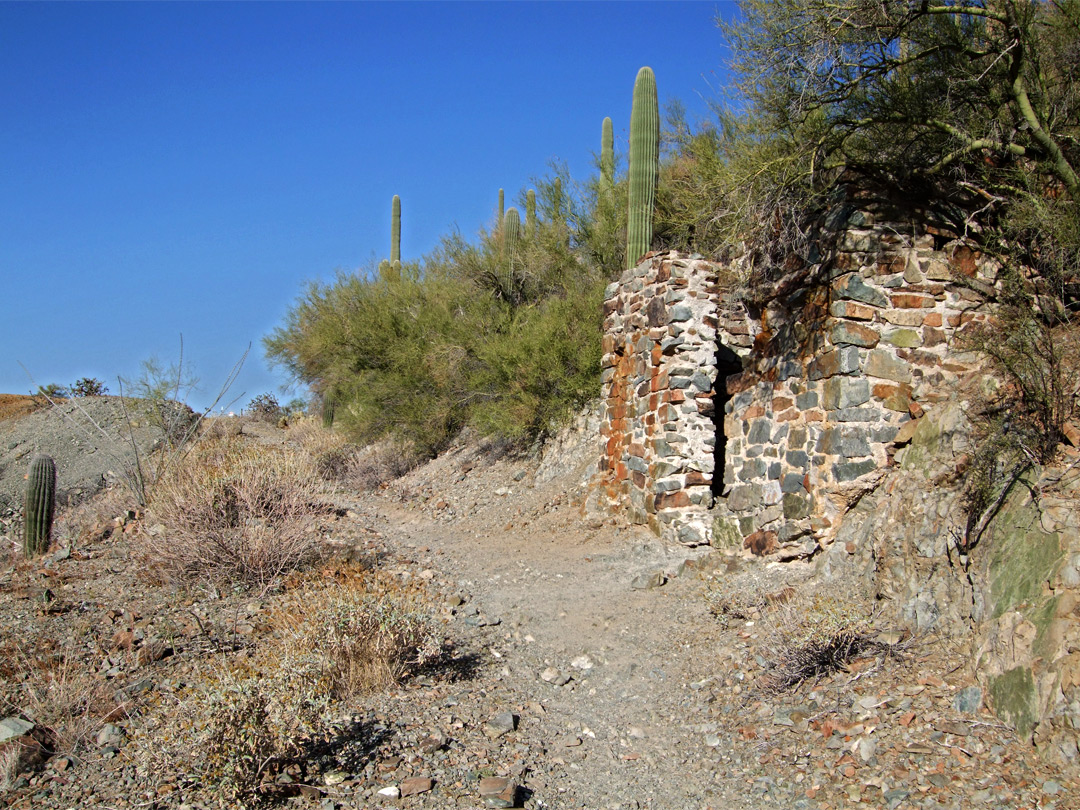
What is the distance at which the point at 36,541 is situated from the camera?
29.5 ft

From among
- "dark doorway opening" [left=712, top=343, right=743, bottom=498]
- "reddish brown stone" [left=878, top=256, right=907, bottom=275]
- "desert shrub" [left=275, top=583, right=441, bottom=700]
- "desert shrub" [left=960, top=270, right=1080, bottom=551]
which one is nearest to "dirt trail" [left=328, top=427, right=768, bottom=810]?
"desert shrub" [left=275, top=583, right=441, bottom=700]

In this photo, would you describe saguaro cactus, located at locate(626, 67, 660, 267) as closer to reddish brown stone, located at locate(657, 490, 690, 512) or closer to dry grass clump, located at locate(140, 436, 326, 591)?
reddish brown stone, located at locate(657, 490, 690, 512)

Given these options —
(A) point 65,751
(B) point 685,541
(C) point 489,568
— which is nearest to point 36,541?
(C) point 489,568

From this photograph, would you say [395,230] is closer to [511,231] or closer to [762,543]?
[511,231]

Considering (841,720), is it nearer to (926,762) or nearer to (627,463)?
(926,762)

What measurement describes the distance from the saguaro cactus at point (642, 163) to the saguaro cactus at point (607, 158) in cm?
268

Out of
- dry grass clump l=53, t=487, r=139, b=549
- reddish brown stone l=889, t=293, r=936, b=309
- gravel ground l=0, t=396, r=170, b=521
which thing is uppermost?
reddish brown stone l=889, t=293, r=936, b=309

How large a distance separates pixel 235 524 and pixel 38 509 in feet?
9.63

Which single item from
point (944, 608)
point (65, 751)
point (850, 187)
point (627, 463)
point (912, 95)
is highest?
point (912, 95)

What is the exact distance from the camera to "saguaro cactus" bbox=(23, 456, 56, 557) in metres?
8.98

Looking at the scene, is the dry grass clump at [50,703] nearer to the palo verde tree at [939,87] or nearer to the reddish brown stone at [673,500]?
the reddish brown stone at [673,500]

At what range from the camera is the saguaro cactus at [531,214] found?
16500mm

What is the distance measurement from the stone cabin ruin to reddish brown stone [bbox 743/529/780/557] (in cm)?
2

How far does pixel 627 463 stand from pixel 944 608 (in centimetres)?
561
